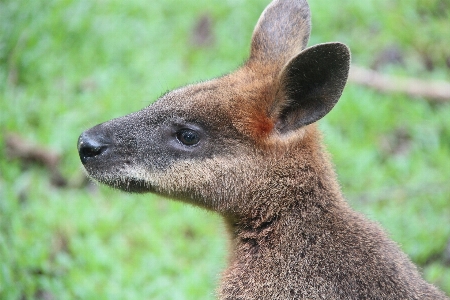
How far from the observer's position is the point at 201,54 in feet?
27.0

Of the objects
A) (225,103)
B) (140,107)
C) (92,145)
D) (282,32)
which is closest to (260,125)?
(225,103)

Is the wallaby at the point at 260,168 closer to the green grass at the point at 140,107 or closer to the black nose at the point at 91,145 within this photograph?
the black nose at the point at 91,145

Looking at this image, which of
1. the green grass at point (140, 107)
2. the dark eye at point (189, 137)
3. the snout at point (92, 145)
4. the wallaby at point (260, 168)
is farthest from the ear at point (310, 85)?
the snout at point (92, 145)

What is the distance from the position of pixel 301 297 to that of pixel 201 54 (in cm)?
Answer: 505

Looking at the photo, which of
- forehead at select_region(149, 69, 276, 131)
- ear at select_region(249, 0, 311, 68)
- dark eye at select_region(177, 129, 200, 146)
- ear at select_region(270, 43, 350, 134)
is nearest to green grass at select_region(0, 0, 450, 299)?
dark eye at select_region(177, 129, 200, 146)

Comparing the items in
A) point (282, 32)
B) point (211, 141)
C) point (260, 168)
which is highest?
point (282, 32)

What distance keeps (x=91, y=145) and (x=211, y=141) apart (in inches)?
25.4

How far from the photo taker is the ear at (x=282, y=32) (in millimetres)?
4371

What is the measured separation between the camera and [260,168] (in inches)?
154

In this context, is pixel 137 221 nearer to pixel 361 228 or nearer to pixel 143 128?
pixel 143 128

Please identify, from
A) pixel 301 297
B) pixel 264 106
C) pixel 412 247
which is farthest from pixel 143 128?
pixel 412 247

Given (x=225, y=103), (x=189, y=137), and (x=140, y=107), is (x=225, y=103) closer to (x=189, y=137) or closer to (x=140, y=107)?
(x=189, y=137)

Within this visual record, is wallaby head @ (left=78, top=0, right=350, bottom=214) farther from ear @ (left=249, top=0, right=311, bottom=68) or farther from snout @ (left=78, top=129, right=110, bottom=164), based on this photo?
ear @ (left=249, top=0, right=311, bottom=68)

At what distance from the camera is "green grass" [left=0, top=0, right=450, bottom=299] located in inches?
212
